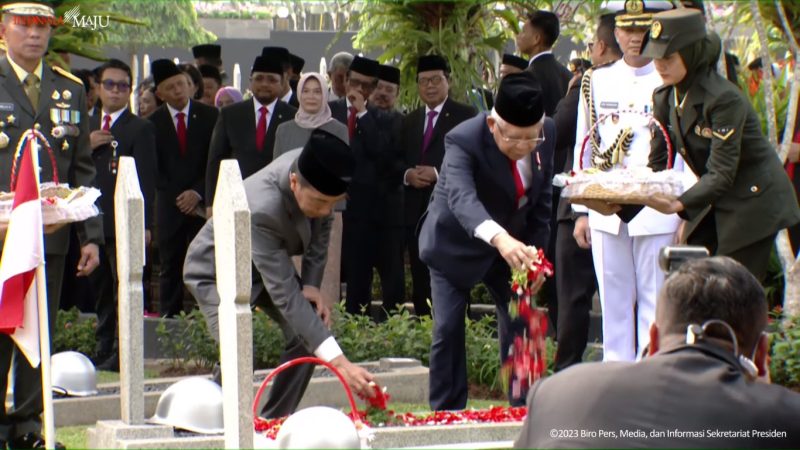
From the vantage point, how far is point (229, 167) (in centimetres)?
705

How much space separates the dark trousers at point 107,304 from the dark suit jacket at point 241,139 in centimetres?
156

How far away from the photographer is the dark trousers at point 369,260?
13.6 m

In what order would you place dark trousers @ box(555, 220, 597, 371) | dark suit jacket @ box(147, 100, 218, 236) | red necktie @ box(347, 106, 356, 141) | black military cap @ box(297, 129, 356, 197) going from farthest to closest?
1. dark suit jacket @ box(147, 100, 218, 236)
2. red necktie @ box(347, 106, 356, 141)
3. dark trousers @ box(555, 220, 597, 371)
4. black military cap @ box(297, 129, 356, 197)

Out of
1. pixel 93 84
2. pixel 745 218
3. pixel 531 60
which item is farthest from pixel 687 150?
pixel 93 84

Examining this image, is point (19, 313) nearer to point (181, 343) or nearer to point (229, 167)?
point (229, 167)

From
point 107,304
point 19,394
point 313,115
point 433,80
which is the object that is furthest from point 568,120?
point 19,394

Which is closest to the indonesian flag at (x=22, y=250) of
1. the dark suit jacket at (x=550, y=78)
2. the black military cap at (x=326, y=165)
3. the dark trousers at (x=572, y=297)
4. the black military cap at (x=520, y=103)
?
the black military cap at (x=326, y=165)

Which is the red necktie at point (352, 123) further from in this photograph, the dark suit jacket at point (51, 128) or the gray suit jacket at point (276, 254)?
the gray suit jacket at point (276, 254)

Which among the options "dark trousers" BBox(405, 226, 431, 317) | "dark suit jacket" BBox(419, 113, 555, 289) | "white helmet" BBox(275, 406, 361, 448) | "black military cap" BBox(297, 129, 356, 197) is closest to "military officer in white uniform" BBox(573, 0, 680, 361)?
"dark suit jacket" BBox(419, 113, 555, 289)

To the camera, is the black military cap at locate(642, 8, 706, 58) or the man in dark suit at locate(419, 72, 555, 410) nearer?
the black military cap at locate(642, 8, 706, 58)

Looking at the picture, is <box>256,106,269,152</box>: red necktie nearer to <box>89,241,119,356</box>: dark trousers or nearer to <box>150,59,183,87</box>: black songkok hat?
<box>150,59,183,87</box>: black songkok hat

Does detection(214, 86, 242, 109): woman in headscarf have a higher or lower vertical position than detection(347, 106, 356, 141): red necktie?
higher

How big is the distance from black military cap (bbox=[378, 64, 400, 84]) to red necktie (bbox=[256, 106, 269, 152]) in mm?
1094

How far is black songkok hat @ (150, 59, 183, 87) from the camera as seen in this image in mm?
14680
